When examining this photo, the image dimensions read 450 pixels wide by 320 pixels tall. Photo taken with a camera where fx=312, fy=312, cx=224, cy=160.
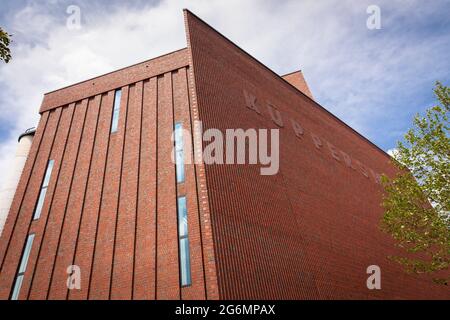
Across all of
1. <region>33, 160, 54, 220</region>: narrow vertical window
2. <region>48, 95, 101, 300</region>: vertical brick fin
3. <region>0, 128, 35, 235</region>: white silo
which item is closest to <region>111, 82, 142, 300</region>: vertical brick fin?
<region>48, 95, 101, 300</region>: vertical brick fin

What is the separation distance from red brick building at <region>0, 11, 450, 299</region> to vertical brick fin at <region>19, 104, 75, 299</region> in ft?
0.22

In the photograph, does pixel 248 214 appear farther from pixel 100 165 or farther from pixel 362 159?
pixel 362 159

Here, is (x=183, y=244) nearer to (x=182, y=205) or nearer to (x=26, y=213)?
(x=182, y=205)

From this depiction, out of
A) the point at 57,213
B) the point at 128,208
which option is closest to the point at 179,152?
the point at 128,208

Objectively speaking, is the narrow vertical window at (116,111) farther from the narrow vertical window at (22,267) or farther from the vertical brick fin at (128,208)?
the narrow vertical window at (22,267)

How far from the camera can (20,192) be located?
1680 centimetres

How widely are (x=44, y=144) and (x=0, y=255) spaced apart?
6.43 metres

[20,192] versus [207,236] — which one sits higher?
[20,192]

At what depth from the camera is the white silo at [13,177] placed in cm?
1987

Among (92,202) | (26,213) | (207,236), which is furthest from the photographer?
(26,213)

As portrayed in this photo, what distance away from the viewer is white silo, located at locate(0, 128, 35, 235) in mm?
19873

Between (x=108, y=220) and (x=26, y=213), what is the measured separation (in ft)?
17.1

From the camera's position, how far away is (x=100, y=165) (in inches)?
626
